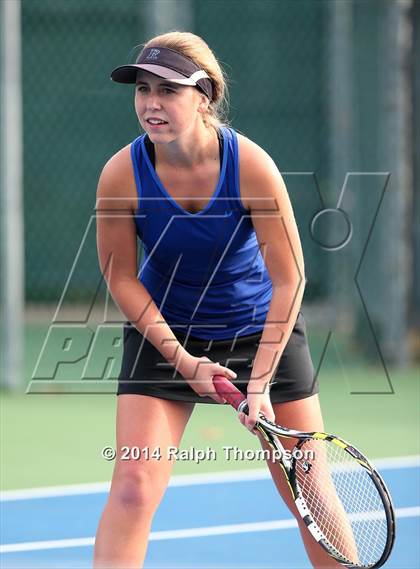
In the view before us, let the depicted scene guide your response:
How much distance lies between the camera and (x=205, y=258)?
393 centimetres

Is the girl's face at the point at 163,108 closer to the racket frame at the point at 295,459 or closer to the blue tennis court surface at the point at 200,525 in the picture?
the racket frame at the point at 295,459

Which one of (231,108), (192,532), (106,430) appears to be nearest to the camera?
(192,532)

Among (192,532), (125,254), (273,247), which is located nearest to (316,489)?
(273,247)

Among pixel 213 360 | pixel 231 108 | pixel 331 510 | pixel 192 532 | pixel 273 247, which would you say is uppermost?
pixel 273 247

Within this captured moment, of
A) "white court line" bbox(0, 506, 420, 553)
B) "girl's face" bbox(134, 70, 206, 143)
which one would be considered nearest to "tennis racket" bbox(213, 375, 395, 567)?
"girl's face" bbox(134, 70, 206, 143)

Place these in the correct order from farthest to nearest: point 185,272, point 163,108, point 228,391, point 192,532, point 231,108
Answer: point 231,108 < point 192,532 < point 185,272 < point 228,391 < point 163,108

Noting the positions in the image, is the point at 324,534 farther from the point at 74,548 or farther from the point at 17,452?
the point at 17,452

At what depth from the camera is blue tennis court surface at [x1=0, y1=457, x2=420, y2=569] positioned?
488 cm

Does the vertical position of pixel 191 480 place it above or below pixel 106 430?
above

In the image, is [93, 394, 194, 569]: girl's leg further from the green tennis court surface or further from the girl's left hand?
the green tennis court surface

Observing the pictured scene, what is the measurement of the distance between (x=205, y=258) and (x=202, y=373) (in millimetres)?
338

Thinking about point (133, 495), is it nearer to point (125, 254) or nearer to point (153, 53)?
point (125, 254)

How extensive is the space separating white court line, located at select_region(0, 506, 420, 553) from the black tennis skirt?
131cm

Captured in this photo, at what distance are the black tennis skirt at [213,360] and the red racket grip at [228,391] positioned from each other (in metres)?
0.10
